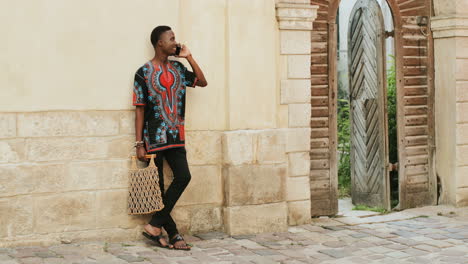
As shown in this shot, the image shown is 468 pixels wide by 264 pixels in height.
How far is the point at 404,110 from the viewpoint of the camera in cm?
827

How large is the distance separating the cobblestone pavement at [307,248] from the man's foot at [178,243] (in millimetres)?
74

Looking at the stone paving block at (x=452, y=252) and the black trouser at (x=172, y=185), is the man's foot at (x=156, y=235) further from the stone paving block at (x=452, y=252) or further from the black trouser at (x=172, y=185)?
the stone paving block at (x=452, y=252)

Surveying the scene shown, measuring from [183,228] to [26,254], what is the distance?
157cm

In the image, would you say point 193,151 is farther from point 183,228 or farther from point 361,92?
point 361,92

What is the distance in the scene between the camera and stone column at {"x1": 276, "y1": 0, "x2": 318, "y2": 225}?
716 centimetres

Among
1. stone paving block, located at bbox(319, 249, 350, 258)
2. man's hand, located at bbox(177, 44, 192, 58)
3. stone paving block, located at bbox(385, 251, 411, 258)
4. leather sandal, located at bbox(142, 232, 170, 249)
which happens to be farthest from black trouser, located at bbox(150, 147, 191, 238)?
stone paving block, located at bbox(385, 251, 411, 258)

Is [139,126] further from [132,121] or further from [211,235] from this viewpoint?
[211,235]

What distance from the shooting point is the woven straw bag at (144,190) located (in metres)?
6.13

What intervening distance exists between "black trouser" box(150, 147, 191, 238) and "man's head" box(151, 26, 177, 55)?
0.93 meters

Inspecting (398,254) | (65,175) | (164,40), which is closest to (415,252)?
(398,254)

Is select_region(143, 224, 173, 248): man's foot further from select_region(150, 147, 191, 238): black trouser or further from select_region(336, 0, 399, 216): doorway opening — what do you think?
select_region(336, 0, 399, 216): doorway opening

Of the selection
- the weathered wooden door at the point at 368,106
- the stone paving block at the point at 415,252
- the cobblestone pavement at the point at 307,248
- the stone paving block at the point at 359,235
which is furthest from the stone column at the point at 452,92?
the stone paving block at the point at 415,252

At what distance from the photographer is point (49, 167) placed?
5.97 meters

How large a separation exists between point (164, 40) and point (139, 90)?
51 cm
